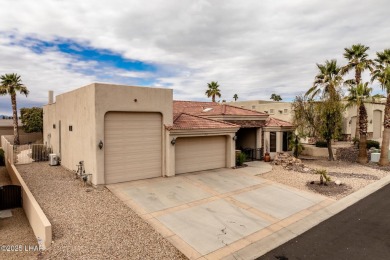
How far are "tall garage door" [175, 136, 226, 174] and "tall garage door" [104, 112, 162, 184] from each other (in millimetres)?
1530

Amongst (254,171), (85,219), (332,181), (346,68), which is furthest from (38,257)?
(346,68)

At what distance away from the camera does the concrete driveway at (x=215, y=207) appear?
27.5 feet

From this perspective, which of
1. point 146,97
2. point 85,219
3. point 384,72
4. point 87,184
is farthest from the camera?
point 384,72

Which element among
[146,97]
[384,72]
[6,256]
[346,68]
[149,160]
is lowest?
[6,256]

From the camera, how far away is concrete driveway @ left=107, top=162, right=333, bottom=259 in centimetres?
838

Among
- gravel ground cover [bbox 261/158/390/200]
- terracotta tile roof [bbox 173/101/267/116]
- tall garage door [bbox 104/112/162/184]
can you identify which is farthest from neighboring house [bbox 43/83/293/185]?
gravel ground cover [bbox 261/158/390/200]

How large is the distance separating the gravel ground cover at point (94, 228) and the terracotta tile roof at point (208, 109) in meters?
12.5

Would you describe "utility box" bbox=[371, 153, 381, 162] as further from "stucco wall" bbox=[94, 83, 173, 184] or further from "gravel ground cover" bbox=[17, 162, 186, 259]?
"gravel ground cover" bbox=[17, 162, 186, 259]

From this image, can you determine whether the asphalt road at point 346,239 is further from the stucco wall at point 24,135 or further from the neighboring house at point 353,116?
the stucco wall at point 24,135

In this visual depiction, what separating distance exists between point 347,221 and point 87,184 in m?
13.0

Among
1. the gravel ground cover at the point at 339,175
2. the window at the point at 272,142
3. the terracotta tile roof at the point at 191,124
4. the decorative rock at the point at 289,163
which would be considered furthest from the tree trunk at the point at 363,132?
the terracotta tile roof at the point at 191,124

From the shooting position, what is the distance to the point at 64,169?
59.6ft

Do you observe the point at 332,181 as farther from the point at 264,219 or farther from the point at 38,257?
the point at 38,257

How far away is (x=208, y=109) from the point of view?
24047 mm
